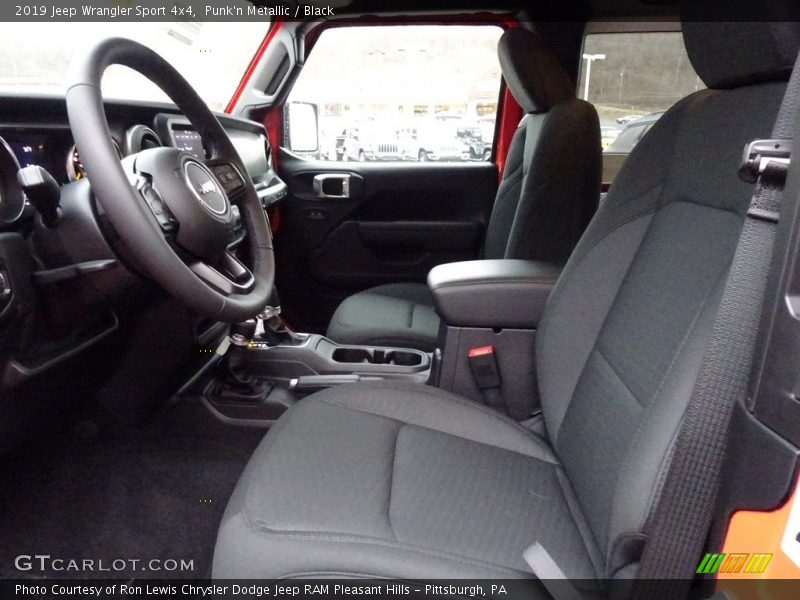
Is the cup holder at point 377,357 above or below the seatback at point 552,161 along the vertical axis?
below

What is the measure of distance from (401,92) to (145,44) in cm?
129

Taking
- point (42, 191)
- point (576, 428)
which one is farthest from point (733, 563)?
point (42, 191)

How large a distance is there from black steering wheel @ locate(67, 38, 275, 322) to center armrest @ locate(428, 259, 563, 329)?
36 cm

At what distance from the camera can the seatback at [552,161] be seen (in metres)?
1.61

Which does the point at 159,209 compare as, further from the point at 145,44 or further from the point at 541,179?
the point at 541,179

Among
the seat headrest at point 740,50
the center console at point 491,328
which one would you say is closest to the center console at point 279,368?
the center console at point 491,328

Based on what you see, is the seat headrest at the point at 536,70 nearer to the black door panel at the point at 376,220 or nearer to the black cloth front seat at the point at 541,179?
the black cloth front seat at the point at 541,179

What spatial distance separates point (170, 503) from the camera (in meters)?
1.51

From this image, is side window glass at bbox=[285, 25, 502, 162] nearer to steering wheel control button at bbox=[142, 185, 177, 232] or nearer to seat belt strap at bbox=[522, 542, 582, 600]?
steering wheel control button at bbox=[142, 185, 177, 232]

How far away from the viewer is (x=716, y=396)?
24.9 inches

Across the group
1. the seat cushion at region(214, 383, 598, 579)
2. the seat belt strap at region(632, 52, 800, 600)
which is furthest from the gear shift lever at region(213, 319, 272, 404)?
the seat belt strap at region(632, 52, 800, 600)

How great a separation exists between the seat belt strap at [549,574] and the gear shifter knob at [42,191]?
83 cm

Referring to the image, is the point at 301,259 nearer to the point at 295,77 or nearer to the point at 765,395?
the point at 295,77

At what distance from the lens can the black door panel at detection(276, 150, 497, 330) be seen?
2.37 meters
